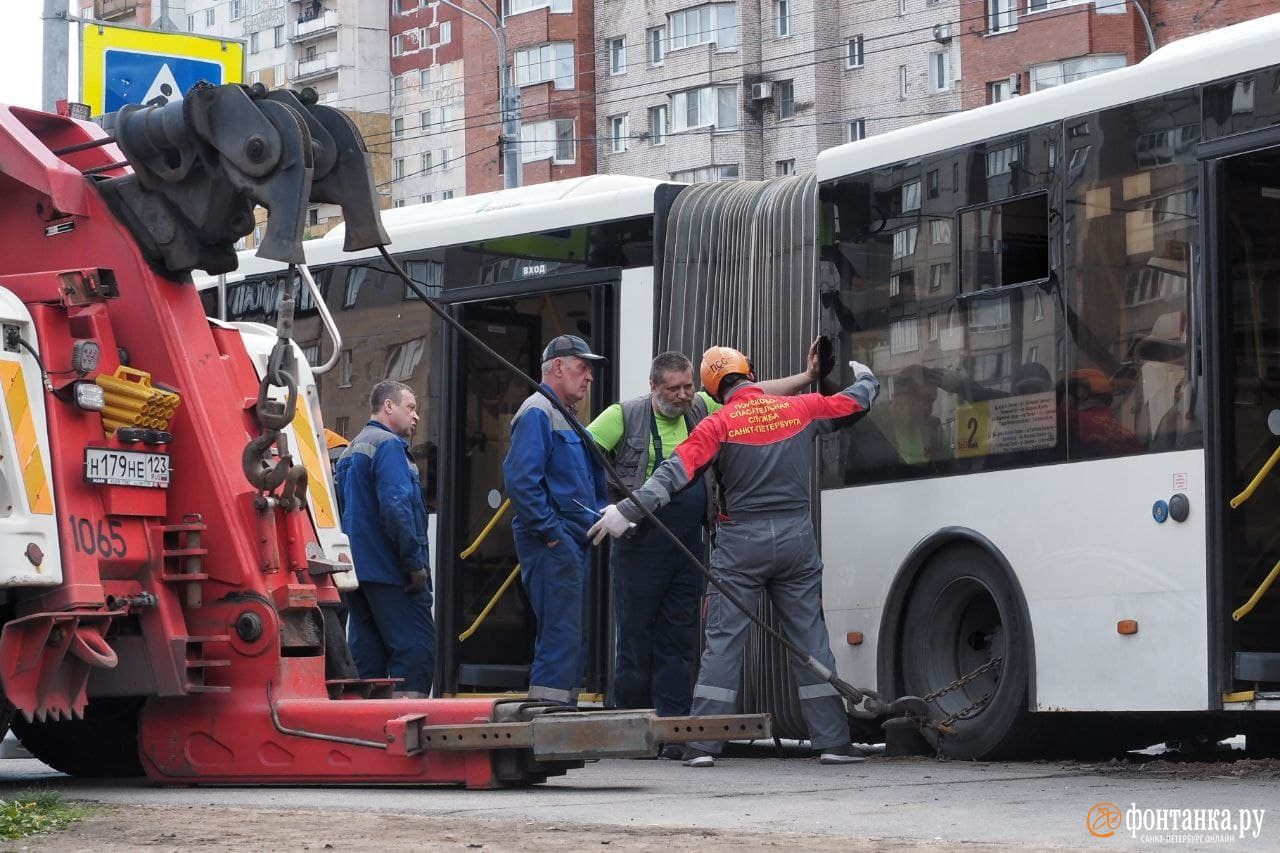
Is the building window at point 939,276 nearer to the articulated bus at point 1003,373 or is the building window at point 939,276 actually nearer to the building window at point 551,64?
the articulated bus at point 1003,373

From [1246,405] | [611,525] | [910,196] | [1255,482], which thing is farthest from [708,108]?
[1255,482]

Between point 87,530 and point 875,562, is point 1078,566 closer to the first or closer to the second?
point 875,562

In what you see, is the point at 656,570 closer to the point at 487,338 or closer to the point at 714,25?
the point at 487,338

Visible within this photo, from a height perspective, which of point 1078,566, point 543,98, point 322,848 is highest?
point 543,98

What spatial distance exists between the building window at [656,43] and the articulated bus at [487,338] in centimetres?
4590

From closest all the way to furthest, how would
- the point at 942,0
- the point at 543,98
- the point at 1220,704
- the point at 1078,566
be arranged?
the point at 1220,704
the point at 1078,566
the point at 942,0
the point at 543,98

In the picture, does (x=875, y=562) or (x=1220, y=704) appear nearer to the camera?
(x=1220, y=704)

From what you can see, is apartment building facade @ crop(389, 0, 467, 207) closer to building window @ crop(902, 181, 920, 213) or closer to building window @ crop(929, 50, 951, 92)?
building window @ crop(929, 50, 951, 92)

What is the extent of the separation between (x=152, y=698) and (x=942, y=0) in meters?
45.3

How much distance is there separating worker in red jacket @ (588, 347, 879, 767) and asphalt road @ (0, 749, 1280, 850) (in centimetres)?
33

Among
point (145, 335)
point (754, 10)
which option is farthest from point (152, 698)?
point (754, 10)

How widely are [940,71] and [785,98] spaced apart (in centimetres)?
535

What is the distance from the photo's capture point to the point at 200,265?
8656 millimetres

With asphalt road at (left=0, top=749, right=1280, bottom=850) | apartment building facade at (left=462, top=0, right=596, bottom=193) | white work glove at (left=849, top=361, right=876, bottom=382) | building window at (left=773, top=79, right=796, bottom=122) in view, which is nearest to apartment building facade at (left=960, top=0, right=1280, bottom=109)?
building window at (left=773, top=79, right=796, bottom=122)
